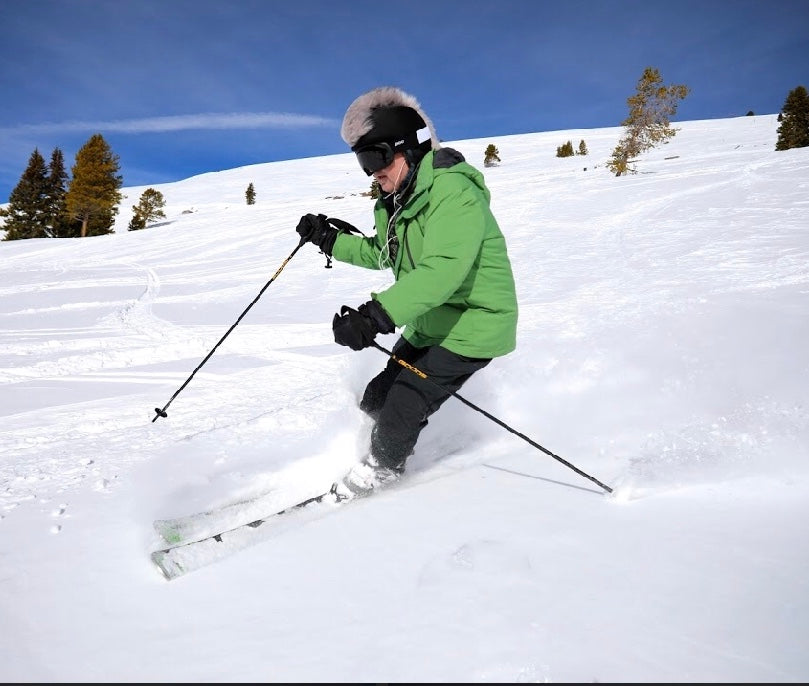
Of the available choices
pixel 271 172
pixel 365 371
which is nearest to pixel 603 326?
pixel 365 371

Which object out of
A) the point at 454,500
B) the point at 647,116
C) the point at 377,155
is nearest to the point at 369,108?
the point at 377,155

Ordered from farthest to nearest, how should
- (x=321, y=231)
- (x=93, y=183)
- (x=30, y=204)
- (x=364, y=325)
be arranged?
(x=30, y=204) < (x=93, y=183) < (x=321, y=231) < (x=364, y=325)

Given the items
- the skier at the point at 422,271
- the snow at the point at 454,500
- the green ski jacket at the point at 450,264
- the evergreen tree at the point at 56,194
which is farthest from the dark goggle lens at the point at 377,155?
the evergreen tree at the point at 56,194

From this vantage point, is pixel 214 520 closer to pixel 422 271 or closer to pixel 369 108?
pixel 422 271

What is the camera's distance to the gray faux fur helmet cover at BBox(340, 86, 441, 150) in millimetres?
2477

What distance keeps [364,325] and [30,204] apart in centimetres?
4479

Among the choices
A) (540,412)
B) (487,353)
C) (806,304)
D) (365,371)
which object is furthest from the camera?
(806,304)

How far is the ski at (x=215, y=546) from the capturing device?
1.98 meters

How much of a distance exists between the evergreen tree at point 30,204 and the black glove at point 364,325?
1734 inches

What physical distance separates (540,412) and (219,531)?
7.58 feet

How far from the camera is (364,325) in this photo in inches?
88.4

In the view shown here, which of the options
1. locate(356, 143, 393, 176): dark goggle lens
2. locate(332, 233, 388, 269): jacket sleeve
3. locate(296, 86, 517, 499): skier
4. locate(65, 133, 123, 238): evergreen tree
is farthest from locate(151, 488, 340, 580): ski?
locate(65, 133, 123, 238): evergreen tree

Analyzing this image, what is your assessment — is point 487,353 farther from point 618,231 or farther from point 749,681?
point 618,231

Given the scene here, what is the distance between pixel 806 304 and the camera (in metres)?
4.68
